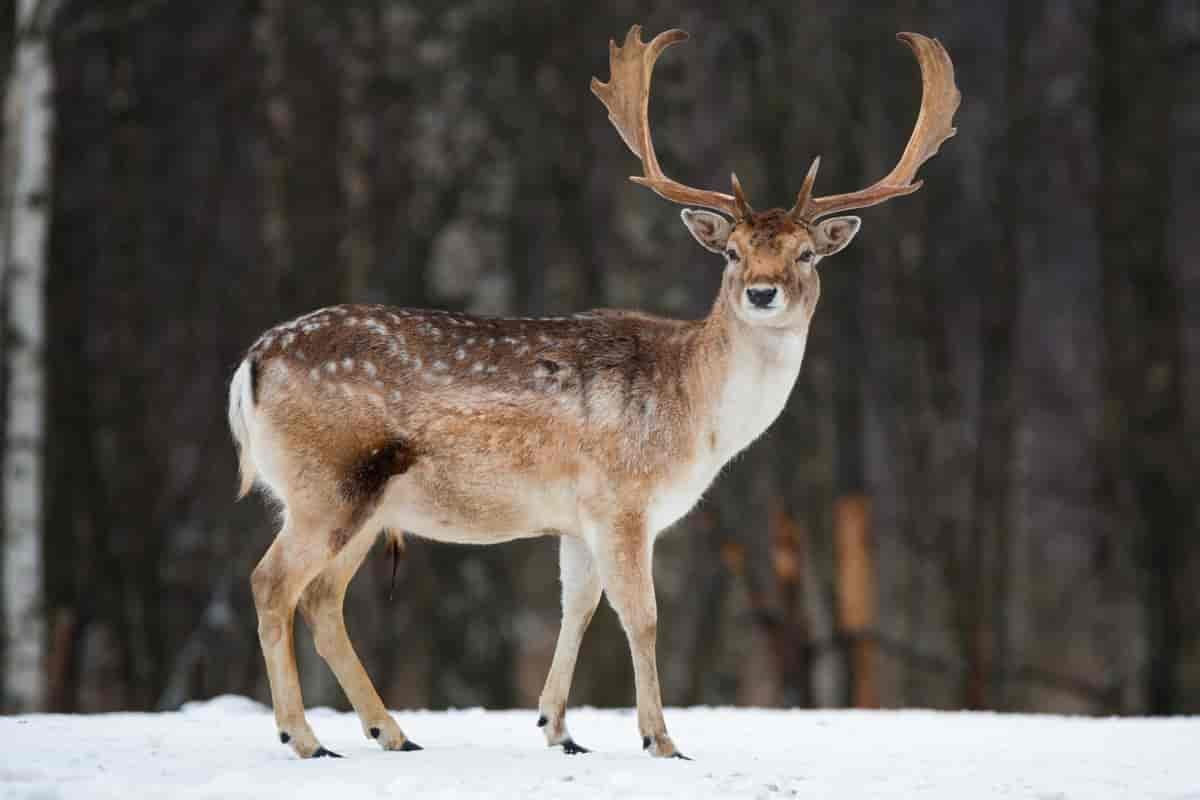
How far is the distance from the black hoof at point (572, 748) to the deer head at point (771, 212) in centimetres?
213

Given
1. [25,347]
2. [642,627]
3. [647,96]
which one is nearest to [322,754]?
[642,627]

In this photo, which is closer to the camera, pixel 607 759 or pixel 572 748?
pixel 607 759

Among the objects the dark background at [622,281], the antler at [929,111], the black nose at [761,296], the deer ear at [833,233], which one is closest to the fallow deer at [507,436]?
the black nose at [761,296]

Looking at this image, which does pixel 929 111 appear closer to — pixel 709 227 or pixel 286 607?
pixel 709 227

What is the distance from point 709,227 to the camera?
9.33 m

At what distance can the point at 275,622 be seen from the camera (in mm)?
8242

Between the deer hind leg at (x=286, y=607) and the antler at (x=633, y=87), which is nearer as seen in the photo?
the deer hind leg at (x=286, y=607)

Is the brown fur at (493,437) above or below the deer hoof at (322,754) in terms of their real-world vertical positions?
above

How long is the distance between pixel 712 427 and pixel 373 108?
9431 mm

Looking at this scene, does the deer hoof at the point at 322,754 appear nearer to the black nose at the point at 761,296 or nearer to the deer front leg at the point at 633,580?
the deer front leg at the point at 633,580

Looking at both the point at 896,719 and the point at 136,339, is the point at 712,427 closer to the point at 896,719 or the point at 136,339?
the point at 896,719

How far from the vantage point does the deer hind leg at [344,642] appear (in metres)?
8.64

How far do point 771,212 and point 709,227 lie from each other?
1.42 ft

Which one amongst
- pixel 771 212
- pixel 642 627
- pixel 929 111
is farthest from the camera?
pixel 929 111
